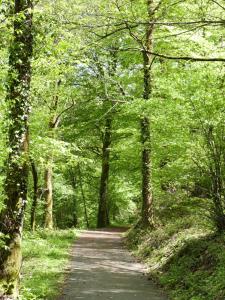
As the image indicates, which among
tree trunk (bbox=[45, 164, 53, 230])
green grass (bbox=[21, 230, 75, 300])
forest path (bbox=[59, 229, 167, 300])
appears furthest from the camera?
tree trunk (bbox=[45, 164, 53, 230])

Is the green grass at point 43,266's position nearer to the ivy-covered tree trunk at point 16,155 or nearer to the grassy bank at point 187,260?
the ivy-covered tree trunk at point 16,155

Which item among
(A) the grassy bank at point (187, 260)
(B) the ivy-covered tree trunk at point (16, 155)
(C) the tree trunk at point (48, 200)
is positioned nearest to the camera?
(B) the ivy-covered tree trunk at point (16, 155)

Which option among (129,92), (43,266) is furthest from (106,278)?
(129,92)

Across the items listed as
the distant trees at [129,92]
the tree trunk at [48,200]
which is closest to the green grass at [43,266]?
the distant trees at [129,92]

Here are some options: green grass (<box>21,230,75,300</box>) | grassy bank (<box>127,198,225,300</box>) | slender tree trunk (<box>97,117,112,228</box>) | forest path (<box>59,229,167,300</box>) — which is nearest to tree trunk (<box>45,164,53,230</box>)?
green grass (<box>21,230,75,300</box>)

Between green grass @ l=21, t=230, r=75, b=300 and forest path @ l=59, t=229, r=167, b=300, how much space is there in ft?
0.97

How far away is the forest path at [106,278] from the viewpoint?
380 inches

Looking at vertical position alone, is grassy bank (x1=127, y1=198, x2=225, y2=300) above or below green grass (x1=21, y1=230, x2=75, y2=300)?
above

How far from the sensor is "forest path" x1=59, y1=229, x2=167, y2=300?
9.66m

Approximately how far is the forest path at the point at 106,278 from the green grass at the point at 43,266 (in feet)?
0.97

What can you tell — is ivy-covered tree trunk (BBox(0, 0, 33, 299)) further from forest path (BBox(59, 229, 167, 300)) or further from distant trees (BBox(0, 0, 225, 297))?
forest path (BBox(59, 229, 167, 300))

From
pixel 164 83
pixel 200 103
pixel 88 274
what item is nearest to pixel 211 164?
pixel 200 103

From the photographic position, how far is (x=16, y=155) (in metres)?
8.58

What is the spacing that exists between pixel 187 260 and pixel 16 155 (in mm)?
5457
